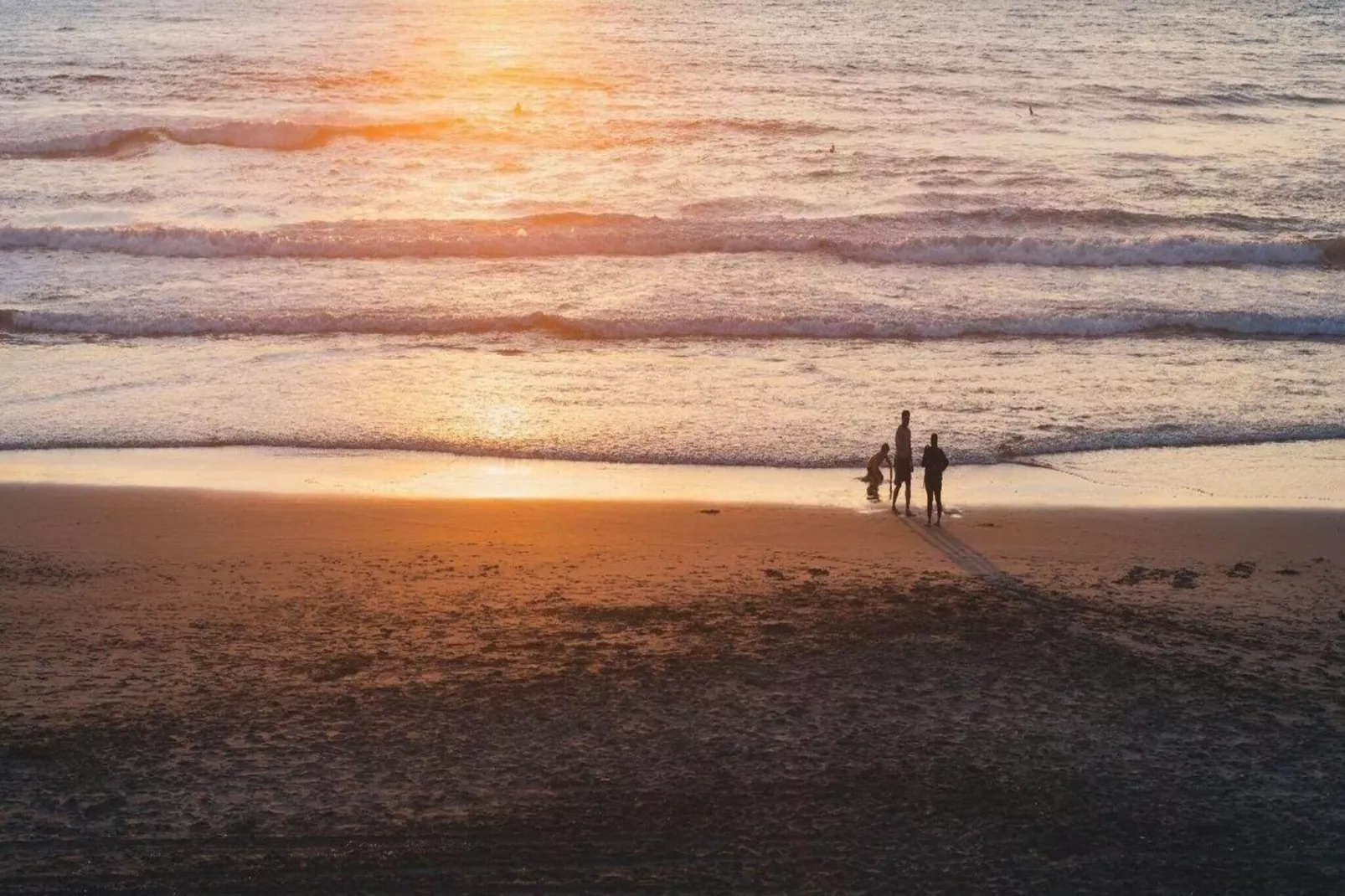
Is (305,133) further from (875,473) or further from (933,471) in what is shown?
(933,471)

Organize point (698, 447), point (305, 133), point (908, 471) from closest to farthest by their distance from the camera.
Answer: point (908, 471) → point (698, 447) → point (305, 133)

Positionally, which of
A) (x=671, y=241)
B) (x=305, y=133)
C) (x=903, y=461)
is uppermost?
(x=305, y=133)

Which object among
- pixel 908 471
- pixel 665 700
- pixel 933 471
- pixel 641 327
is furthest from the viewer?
pixel 641 327

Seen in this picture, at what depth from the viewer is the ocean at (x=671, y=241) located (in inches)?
715

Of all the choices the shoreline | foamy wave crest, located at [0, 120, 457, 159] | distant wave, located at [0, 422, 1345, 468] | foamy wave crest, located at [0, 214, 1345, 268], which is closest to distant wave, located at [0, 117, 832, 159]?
foamy wave crest, located at [0, 120, 457, 159]

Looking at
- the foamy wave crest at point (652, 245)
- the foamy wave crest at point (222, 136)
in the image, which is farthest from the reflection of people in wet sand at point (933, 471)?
the foamy wave crest at point (222, 136)

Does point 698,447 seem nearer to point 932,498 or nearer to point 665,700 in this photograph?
point 932,498

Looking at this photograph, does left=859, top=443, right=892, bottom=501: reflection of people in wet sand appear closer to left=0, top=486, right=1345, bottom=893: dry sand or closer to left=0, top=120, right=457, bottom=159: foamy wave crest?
left=0, top=486, right=1345, bottom=893: dry sand

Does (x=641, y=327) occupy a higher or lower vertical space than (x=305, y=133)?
lower

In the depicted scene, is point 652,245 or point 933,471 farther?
point 652,245

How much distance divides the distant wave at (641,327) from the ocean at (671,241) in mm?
70

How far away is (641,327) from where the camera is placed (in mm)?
22078

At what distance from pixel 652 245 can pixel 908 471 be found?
13696 mm

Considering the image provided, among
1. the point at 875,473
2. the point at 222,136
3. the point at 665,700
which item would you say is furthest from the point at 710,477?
the point at 222,136
